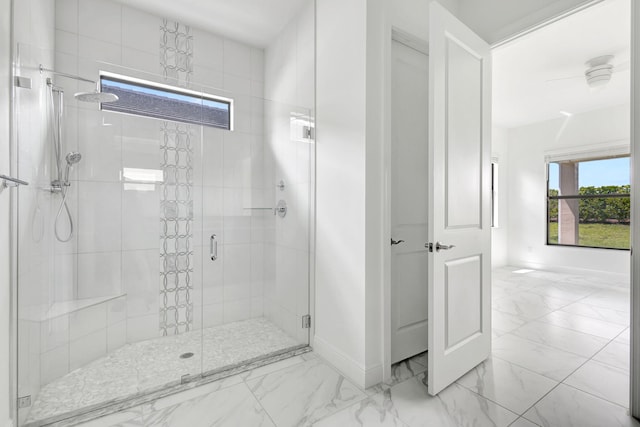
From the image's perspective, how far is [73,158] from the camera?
196 centimetres

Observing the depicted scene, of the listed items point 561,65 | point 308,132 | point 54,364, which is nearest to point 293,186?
point 308,132

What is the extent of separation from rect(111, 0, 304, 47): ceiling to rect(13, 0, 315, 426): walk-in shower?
0.27 feet

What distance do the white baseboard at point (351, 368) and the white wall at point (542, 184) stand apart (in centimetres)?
549

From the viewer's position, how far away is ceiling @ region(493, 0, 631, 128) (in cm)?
280

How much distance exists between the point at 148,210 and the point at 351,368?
1.76 m

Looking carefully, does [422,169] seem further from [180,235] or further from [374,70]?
[180,235]

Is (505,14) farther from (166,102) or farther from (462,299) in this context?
(166,102)

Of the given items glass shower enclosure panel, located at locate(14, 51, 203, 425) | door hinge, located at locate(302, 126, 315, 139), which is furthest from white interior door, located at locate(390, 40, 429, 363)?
A: glass shower enclosure panel, located at locate(14, 51, 203, 425)

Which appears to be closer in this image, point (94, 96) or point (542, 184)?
point (94, 96)

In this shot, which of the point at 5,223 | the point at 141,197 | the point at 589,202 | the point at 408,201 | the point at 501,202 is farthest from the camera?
the point at 501,202

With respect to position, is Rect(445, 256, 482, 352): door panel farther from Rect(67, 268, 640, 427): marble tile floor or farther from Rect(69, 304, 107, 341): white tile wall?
Rect(69, 304, 107, 341): white tile wall

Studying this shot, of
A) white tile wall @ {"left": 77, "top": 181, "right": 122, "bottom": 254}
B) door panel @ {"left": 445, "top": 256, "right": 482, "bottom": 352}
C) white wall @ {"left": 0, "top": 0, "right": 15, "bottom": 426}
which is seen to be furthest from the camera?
white tile wall @ {"left": 77, "top": 181, "right": 122, "bottom": 254}

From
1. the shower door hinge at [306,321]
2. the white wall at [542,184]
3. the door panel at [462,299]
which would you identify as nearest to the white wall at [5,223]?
the shower door hinge at [306,321]

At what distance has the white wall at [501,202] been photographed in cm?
617
